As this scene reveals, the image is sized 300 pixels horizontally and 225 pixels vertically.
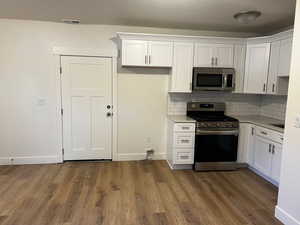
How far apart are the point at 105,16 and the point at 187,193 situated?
2.98 meters

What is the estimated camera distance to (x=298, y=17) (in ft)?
7.29


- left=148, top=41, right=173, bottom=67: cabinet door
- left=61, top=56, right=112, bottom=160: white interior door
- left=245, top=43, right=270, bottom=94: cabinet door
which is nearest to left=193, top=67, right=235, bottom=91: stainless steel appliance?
left=245, top=43, right=270, bottom=94: cabinet door

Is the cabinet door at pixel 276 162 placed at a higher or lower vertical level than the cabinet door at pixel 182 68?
lower

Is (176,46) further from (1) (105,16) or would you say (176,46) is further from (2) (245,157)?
(2) (245,157)

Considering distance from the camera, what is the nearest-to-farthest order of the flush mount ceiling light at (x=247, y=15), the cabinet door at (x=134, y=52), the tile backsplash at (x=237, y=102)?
the flush mount ceiling light at (x=247, y=15) < the cabinet door at (x=134, y=52) < the tile backsplash at (x=237, y=102)

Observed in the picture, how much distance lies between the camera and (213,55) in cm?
388

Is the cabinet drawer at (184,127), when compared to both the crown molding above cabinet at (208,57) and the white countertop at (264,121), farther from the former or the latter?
the white countertop at (264,121)

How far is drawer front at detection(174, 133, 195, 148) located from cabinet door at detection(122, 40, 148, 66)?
Result: 4.73ft

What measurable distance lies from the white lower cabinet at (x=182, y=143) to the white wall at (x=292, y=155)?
1.56 metres

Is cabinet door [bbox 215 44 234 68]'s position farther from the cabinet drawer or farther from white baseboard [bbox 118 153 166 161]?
white baseboard [bbox 118 153 166 161]

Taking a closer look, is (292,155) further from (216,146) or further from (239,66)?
(239,66)

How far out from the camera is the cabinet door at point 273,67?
356cm

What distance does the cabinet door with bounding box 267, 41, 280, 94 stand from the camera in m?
3.56

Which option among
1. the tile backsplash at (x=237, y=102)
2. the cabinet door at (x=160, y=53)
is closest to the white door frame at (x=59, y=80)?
the cabinet door at (x=160, y=53)
